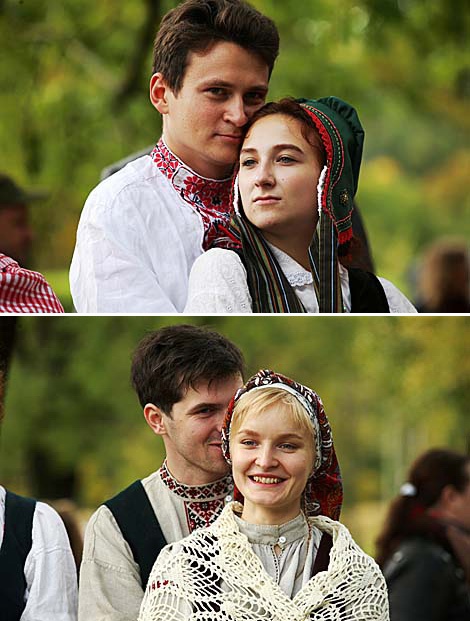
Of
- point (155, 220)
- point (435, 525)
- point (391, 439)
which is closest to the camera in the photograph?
point (155, 220)

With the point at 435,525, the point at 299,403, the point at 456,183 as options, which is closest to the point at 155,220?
the point at 299,403

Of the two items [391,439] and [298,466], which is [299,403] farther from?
[391,439]

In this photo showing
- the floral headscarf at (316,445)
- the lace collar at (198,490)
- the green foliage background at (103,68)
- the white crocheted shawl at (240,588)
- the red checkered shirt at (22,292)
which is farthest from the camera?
the green foliage background at (103,68)

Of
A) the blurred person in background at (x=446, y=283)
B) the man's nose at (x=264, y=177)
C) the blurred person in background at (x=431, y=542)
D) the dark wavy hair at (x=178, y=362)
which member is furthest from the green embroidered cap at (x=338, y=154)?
the blurred person in background at (x=446, y=283)

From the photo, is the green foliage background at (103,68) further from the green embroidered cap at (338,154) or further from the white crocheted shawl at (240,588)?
the white crocheted shawl at (240,588)

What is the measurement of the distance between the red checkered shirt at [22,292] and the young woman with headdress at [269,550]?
55cm

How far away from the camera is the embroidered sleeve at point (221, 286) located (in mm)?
2369

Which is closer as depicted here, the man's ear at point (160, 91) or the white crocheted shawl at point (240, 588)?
the white crocheted shawl at point (240, 588)

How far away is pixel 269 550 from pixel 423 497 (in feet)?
6.24

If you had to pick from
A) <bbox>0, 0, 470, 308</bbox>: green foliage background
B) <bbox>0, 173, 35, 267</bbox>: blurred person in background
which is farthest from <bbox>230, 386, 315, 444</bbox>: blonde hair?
<bbox>0, 0, 470, 308</bbox>: green foliage background

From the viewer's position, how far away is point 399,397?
30.3 feet

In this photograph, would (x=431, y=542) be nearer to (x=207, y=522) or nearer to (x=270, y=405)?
(x=207, y=522)

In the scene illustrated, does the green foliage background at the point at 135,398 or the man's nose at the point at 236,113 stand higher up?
the man's nose at the point at 236,113

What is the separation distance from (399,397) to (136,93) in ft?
10.4
